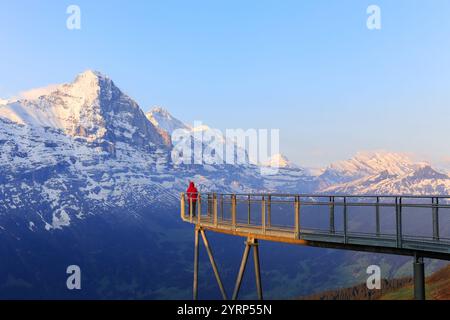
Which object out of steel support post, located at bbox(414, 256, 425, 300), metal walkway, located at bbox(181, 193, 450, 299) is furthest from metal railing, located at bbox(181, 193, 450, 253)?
steel support post, located at bbox(414, 256, 425, 300)

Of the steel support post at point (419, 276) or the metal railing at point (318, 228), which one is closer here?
the metal railing at point (318, 228)

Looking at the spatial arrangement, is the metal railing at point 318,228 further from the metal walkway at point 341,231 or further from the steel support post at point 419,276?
the steel support post at point 419,276

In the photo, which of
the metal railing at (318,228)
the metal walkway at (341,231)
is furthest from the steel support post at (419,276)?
the metal railing at (318,228)

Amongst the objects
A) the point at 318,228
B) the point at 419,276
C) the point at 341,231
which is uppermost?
the point at 341,231

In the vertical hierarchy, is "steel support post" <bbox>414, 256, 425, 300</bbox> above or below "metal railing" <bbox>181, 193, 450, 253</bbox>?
below

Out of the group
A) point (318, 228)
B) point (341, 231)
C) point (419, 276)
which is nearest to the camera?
point (419, 276)

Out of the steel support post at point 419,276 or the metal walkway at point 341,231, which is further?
the steel support post at point 419,276

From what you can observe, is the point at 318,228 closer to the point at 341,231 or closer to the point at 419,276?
the point at 341,231

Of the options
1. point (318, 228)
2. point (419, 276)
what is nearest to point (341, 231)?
point (419, 276)

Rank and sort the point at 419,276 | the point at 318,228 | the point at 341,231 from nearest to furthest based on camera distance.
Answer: the point at 419,276, the point at 341,231, the point at 318,228

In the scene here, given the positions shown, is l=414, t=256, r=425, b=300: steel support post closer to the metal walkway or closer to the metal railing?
the metal walkway

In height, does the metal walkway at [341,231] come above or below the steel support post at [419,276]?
above
